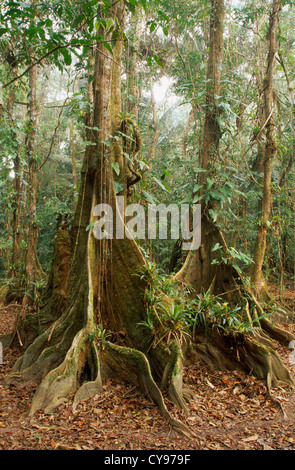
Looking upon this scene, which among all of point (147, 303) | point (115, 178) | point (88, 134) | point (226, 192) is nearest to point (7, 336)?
point (147, 303)

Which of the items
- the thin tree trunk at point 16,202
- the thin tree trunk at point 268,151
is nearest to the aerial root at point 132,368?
the thin tree trunk at point 268,151

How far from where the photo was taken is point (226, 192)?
544 cm

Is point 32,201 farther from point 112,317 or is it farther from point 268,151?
point 268,151

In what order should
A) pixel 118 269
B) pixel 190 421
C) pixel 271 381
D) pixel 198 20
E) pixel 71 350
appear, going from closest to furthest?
pixel 190 421, pixel 71 350, pixel 271 381, pixel 118 269, pixel 198 20

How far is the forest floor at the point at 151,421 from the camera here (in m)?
2.80

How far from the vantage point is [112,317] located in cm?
433

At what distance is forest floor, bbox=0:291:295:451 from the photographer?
110 inches

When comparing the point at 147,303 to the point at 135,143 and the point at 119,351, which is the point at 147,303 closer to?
the point at 119,351

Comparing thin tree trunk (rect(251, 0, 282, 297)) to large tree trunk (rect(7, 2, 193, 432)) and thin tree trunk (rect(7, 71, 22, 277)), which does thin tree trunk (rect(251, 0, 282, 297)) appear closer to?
large tree trunk (rect(7, 2, 193, 432))

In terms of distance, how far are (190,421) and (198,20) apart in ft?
24.6

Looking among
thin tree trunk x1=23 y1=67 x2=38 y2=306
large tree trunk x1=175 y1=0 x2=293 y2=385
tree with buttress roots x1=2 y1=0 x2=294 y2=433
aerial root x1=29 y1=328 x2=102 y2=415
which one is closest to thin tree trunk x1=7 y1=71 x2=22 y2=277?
thin tree trunk x1=23 y1=67 x2=38 y2=306

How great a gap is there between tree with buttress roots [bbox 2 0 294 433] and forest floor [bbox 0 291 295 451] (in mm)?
129

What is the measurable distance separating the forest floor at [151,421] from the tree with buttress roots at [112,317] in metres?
0.13

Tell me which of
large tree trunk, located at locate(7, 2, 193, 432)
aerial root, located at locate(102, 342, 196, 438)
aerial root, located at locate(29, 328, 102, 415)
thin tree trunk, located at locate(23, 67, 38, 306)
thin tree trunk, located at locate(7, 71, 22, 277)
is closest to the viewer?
aerial root, located at locate(29, 328, 102, 415)
